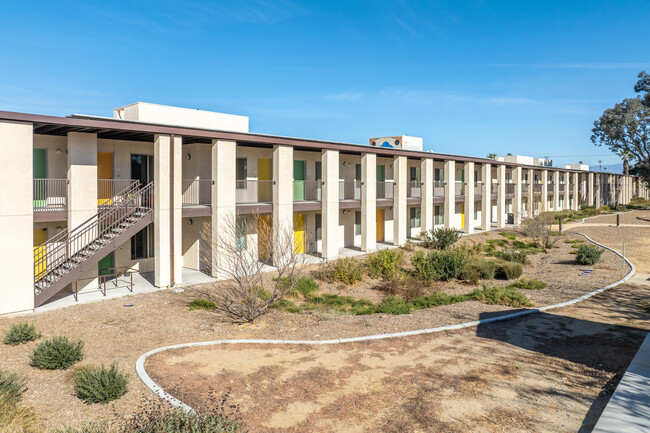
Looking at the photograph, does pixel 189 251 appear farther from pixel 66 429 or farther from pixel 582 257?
pixel 582 257

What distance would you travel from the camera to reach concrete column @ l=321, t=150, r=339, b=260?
24.2 m

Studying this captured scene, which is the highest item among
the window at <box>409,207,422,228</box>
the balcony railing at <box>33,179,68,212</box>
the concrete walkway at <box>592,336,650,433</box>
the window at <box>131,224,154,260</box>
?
the balcony railing at <box>33,179,68,212</box>

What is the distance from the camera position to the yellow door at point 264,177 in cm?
2386

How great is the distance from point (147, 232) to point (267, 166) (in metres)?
7.23

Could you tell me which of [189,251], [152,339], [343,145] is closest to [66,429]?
[152,339]

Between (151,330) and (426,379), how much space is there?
7776mm

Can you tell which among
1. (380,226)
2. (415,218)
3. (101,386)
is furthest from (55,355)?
(415,218)

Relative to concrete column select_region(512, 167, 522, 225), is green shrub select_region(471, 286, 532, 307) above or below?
below

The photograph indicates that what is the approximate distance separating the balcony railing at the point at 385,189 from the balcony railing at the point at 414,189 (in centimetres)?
262

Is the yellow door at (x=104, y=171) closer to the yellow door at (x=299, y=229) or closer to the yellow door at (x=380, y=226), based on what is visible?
the yellow door at (x=299, y=229)

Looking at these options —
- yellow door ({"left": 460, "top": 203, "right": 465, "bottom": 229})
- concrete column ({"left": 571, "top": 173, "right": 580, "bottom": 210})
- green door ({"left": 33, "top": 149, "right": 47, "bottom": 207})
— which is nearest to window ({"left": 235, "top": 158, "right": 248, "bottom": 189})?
green door ({"left": 33, "top": 149, "right": 47, "bottom": 207})

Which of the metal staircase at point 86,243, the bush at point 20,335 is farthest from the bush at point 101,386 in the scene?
the metal staircase at point 86,243

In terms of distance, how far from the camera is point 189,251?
22.1 meters

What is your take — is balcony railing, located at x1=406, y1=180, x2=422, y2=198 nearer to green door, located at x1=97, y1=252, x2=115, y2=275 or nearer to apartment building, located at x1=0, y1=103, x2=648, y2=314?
apartment building, located at x1=0, y1=103, x2=648, y2=314
